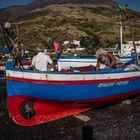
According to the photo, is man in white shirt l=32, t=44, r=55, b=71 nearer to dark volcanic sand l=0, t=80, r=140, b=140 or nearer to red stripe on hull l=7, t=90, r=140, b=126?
red stripe on hull l=7, t=90, r=140, b=126

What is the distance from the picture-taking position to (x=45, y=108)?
35.9 feet

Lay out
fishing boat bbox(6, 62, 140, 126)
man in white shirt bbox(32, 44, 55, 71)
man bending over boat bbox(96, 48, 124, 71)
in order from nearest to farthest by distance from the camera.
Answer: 1. fishing boat bbox(6, 62, 140, 126)
2. man in white shirt bbox(32, 44, 55, 71)
3. man bending over boat bbox(96, 48, 124, 71)

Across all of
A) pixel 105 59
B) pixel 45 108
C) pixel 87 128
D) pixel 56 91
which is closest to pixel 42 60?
pixel 56 91

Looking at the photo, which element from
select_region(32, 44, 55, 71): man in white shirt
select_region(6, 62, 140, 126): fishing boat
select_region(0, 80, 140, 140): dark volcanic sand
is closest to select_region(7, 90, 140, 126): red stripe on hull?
select_region(6, 62, 140, 126): fishing boat

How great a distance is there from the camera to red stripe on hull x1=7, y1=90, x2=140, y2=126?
419 inches

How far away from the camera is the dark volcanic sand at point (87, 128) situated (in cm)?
916

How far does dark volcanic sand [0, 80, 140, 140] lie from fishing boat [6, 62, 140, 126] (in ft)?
1.25

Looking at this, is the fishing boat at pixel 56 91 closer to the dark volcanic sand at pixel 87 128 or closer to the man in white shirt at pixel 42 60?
the dark volcanic sand at pixel 87 128

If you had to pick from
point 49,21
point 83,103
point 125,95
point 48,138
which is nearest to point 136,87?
point 125,95

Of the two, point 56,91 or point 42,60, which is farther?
point 42,60

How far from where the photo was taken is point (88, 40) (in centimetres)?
7750

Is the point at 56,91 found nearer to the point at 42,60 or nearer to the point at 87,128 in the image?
the point at 42,60

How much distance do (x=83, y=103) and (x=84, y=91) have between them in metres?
0.56

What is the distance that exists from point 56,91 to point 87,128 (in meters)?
1.68
